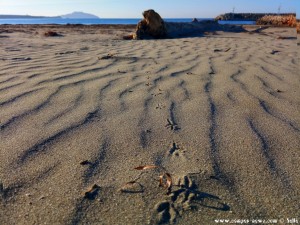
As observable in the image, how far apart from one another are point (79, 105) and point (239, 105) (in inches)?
40.4

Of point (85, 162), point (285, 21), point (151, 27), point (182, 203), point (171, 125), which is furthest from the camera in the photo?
point (285, 21)

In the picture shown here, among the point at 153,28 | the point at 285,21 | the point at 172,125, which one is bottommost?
the point at 285,21

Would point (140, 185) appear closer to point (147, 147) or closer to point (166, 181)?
point (166, 181)

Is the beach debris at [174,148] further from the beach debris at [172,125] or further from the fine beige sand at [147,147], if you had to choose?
the beach debris at [172,125]

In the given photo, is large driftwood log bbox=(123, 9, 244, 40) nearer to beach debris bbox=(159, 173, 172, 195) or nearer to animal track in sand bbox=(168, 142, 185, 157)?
animal track in sand bbox=(168, 142, 185, 157)

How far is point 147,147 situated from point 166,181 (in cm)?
31

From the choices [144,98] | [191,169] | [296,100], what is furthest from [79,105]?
[296,100]

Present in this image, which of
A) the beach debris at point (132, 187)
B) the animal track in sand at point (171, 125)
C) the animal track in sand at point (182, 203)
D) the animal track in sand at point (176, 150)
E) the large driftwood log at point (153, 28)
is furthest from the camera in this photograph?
the large driftwood log at point (153, 28)

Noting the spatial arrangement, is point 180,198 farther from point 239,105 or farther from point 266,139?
point 239,105

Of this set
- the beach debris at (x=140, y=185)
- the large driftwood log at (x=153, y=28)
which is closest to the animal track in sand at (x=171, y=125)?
the beach debris at (x=140, y=185)

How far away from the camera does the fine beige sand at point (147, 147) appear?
1099 mm

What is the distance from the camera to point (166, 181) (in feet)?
4.06

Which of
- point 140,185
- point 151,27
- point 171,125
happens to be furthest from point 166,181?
point 151,27

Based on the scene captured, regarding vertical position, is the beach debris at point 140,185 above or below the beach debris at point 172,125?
above
